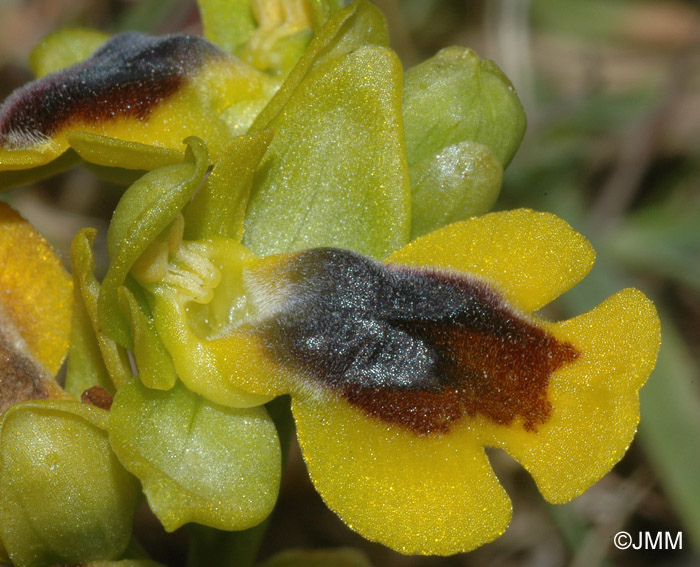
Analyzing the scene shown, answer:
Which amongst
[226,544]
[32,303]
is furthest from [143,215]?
[226,544]

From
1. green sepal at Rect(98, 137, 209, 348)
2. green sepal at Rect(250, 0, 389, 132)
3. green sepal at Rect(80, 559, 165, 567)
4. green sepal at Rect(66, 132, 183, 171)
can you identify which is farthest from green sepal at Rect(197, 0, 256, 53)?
green sepal at Rect(80, 559, 165, 567)

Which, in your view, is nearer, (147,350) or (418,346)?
(147,350)

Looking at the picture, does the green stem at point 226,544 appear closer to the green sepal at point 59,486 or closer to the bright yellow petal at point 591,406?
the green sepal at point 59,486

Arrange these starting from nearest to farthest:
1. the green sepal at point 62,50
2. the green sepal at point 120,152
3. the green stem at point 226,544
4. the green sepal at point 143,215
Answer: the green sepal at point 143,215, the green sepal at point 120,152, the green stem at point 226,544, the green sepal at point 62,50

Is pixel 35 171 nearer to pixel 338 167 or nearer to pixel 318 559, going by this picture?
pixel 338 167

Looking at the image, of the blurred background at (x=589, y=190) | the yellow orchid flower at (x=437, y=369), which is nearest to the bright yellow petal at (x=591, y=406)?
the yellow orchid flower at (x=437, y=369)

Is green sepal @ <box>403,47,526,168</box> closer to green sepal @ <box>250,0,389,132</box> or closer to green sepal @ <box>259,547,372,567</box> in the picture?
green sepal @ <box>250,0,389,132</box>

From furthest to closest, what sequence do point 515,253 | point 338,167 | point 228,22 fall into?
point 228,22, point 338,167, point 515,253
